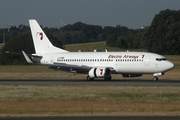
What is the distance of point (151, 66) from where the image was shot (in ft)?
190

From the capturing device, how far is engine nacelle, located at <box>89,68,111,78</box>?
193ft

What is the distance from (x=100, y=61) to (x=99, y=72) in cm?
275

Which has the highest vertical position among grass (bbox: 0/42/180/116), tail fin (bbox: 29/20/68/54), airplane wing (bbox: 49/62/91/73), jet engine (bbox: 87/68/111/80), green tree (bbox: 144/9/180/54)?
green tree (bbox: 144/9/180/54)

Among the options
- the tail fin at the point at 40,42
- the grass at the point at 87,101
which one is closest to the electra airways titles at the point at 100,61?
the tail fin at the point at 40,42

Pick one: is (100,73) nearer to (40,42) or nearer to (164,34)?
(40,42)

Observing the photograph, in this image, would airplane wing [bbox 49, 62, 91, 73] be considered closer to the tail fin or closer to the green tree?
the tail fin

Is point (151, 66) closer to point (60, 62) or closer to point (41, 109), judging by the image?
point (60, 62)

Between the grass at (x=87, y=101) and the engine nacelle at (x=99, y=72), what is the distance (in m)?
14.4

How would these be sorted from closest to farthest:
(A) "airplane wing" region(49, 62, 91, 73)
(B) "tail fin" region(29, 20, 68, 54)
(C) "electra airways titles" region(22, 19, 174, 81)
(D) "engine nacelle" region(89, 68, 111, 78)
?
(C) "electra airways titles" region(22, 19, 174, 81), (D) "engine nacelle" region(89, 68, 111, 78), (A) "airplane wing" region(49, 62, 91, 73), (B) "tail fin" region(29, 20, 68, 54)

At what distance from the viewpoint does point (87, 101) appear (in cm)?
3525

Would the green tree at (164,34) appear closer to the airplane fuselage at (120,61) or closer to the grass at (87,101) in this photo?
the airplane fuselage at (120,61)

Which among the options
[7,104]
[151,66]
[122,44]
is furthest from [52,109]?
[122,44]

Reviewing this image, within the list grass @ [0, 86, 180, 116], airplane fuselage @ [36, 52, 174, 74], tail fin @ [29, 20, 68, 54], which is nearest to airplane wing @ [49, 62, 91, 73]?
airplane fuselage @ [36, 52, 174, 74]

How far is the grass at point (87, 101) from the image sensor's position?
30.1 m
